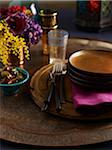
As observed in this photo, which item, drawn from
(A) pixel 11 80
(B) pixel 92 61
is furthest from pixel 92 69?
(A) pixel 11 80

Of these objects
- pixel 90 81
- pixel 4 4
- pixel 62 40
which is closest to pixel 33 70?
pixel 62 40

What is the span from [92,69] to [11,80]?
0.22 meters

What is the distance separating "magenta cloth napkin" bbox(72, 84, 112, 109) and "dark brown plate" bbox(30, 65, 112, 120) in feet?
0.06

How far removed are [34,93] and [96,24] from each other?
0.83 metres

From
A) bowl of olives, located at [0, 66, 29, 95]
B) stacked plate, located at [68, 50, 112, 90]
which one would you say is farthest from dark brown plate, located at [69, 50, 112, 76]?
bowl of olives, located at [0, 66, 29, 95]

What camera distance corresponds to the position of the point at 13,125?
0.70 meters

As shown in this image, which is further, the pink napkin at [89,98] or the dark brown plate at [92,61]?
the dark brown plate at [92,61]

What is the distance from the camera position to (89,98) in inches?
29.2

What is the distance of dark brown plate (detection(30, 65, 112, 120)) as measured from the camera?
717 mm

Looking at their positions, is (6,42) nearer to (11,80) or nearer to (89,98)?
(11,80)

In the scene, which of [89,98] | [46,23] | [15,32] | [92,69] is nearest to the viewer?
[89,98]

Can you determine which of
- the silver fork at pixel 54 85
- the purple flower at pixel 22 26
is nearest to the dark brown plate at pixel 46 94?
the silver fork at pixel 54 85

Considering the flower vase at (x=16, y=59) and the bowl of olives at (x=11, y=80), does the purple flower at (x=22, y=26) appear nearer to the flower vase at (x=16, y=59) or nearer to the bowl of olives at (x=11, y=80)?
the flower vase at (x=16, y=59)

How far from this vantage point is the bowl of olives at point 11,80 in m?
0.81
